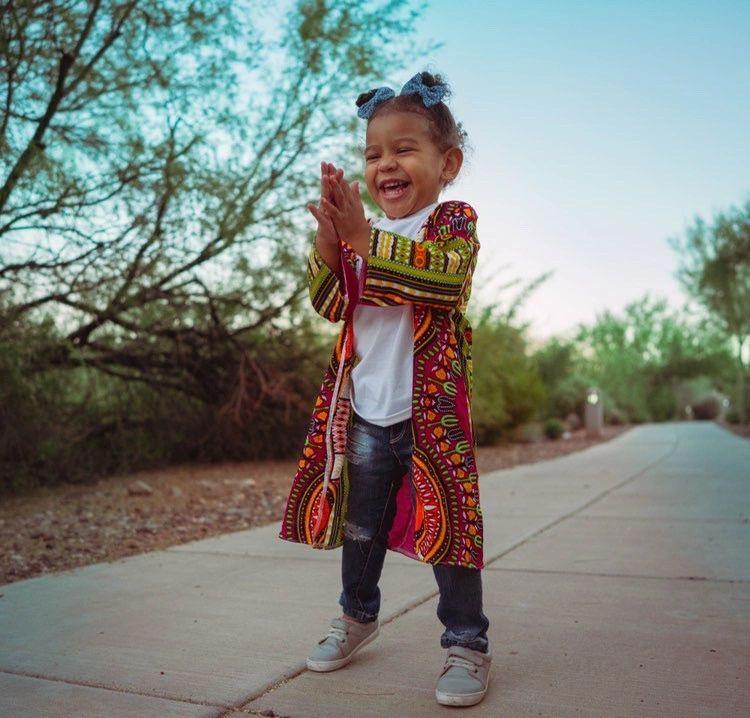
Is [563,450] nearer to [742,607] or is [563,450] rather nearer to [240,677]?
[742,607]

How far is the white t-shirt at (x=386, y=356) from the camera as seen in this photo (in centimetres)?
226

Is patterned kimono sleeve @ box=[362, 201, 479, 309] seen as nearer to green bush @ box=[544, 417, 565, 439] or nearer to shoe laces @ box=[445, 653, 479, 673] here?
shoe laces @ box=[445, 653, 479, 673]

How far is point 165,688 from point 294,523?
0.53 meters

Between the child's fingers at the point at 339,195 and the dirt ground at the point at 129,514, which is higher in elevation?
the child's fingers at the point at 339,195

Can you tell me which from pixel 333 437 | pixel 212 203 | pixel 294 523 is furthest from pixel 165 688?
pixel 212 203

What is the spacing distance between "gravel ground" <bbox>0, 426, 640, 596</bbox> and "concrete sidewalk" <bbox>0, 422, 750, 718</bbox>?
0.33m

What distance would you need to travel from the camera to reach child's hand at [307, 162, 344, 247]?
2.04m

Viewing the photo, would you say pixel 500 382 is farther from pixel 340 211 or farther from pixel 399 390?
pixel 340 211

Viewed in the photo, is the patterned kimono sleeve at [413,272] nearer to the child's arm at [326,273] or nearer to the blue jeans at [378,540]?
the child's arm at [326,273]

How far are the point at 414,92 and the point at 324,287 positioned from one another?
59 centimetres

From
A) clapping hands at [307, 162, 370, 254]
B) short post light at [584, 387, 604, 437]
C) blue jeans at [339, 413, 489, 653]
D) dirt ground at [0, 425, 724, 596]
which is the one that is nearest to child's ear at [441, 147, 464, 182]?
clapping hands at [307, 162, 370, 254]

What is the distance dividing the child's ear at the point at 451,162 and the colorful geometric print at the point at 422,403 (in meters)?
0.14

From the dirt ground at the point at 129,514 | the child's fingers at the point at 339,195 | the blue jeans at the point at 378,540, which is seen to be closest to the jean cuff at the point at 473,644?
the blue jeans at the point at 378,540

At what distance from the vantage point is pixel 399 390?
7.42 feet
